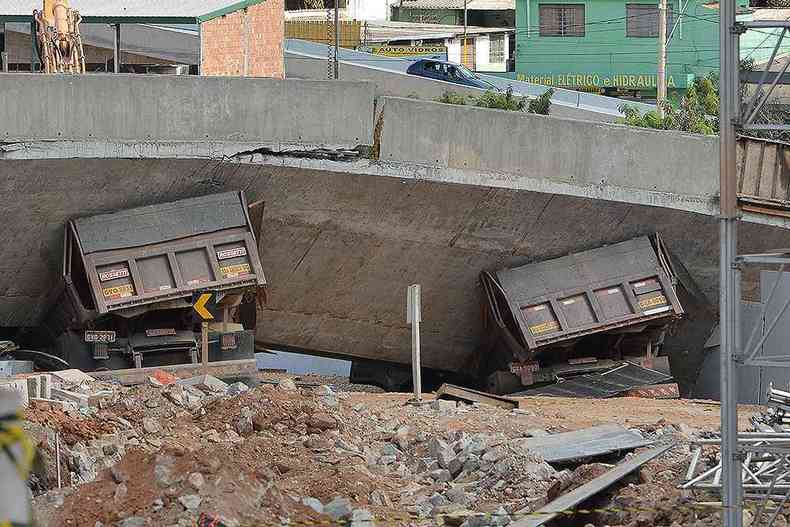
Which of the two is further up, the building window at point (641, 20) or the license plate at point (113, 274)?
the building window at point (641, 20)

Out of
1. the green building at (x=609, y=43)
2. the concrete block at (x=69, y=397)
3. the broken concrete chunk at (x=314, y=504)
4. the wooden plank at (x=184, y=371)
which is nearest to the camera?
the broken concrete chunk at (x=314, y=504)

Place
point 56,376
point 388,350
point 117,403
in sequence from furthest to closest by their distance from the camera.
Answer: point 388,350, point 56,376, point 117,403

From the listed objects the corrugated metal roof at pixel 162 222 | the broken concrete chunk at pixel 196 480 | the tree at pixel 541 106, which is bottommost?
the broken concrete chunk at pixel 196 480

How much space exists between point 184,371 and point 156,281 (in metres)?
1.28

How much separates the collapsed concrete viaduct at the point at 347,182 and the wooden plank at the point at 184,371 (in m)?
1.58

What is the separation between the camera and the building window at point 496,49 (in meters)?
58.0

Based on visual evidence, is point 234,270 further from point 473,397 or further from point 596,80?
point 596,80

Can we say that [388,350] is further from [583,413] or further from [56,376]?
[56,376]

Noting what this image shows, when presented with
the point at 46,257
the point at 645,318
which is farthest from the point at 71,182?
the point at 645,318

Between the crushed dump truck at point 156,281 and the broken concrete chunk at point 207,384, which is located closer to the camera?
the broken concrete chunk at point 207,384

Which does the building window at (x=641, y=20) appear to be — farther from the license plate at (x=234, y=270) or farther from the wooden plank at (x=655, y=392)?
the license plate at (x=234, y=270)

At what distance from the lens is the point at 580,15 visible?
5406 centimetres

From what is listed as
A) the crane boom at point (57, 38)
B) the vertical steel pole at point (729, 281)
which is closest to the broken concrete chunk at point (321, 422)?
the vertical steel pole at point (729, 281)

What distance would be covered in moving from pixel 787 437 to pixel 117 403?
772cm
